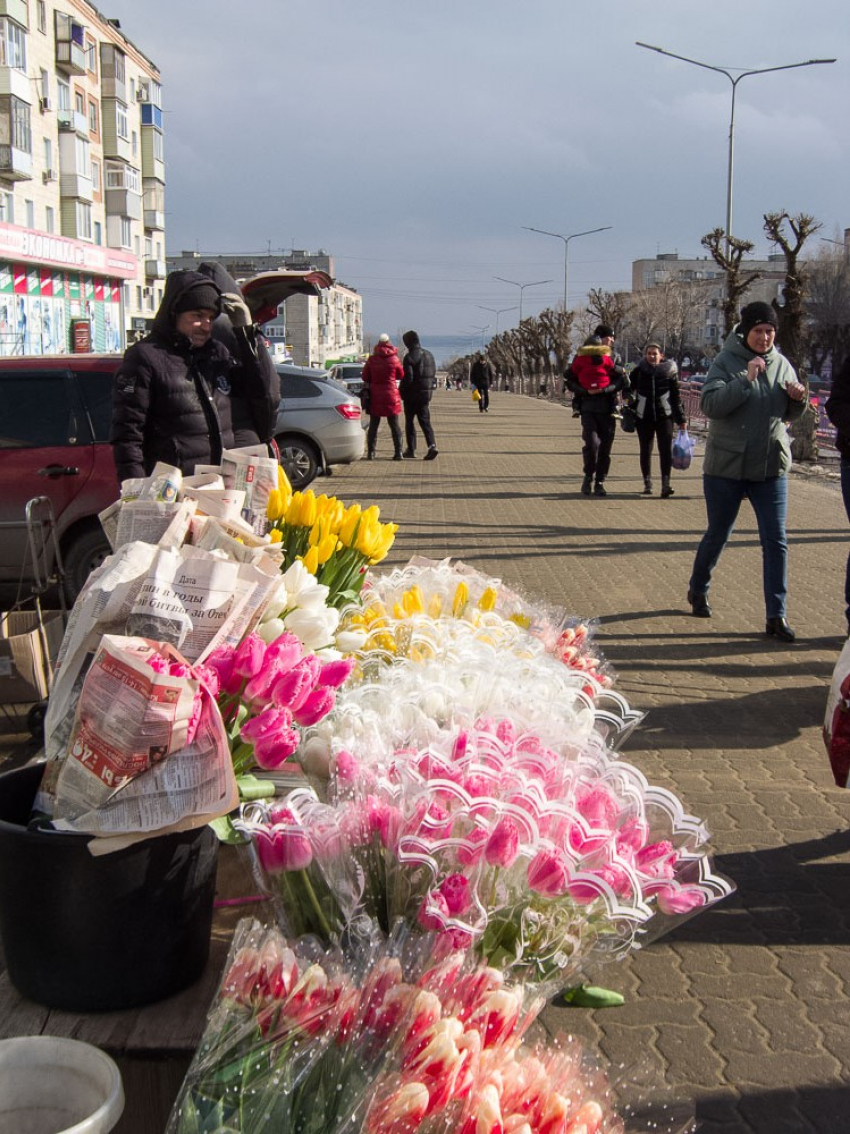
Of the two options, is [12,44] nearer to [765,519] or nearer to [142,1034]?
[765,519]

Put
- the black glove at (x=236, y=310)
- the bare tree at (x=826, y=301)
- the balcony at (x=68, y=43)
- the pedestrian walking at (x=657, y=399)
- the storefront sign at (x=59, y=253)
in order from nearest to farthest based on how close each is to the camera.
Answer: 1. the black glove at (x=236, y=310)
2. the pedestrian walking at (x=657, y=399)
3. the storefront sign at (x=59, y=253)
4. the balcony at (x=68, y=43)
5. the bare tree at (x=826, y=301)

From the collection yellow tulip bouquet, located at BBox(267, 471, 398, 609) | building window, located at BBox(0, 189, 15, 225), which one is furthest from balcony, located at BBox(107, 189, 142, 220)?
yellow tulip bouquet, located at BBox(267, 471, 398, 609)

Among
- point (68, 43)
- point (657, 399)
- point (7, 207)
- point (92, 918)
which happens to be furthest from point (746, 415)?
point (68, 43)

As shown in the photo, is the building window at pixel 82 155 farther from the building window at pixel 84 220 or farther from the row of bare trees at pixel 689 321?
the row of bare trees at pixel 689 321

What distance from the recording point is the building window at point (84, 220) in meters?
60.4

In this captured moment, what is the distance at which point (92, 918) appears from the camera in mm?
2229

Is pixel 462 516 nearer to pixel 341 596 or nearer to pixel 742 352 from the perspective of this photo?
pixel 742 352

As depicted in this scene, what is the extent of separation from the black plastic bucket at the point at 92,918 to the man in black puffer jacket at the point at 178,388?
10.3ft

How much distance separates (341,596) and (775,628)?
4915mm

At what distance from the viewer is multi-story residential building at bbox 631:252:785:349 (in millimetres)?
107031

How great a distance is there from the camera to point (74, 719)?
2.24 meters

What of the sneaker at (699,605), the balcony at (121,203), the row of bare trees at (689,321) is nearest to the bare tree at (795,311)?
the row of bare trees at (689,321)

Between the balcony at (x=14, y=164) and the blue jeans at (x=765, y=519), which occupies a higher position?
the balcony at (x=14, y=164)

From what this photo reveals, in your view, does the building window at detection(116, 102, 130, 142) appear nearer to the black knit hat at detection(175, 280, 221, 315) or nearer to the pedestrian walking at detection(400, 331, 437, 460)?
the pedestrian walking at detection(400, 331, 437, 460)
